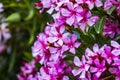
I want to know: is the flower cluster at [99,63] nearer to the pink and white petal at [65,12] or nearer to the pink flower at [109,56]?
the pink flower at [109,56]

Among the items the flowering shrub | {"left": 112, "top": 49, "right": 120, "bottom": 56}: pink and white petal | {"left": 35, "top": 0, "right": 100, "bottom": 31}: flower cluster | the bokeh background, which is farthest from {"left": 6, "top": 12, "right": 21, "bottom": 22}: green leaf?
{"left": 112, "top": 49, "right": 120, "bottom": 56}: pink and white petal

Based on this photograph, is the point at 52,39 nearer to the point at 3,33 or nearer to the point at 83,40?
the point at 83,40

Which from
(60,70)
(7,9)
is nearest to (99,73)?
(60,70)

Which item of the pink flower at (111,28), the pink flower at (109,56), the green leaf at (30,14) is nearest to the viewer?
the pink flower at (109,56)

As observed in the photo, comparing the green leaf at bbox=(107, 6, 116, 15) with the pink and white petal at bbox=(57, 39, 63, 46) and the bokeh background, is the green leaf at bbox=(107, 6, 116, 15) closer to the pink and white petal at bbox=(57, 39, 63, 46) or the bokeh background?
the pink and white petal at bbox=(57, 39, 63, 46)

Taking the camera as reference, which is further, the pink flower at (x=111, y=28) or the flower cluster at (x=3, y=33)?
the flower cluster at (x=3, y=33)

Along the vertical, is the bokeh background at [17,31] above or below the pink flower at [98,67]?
below

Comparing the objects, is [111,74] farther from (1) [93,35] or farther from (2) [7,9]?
(2) [7,9]

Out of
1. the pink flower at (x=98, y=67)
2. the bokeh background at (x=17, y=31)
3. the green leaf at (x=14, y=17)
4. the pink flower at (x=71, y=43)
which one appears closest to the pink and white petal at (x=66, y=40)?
the pink flower at (x=71, y=43)

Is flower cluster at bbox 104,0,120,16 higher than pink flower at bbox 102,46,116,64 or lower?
higher
